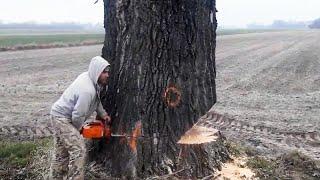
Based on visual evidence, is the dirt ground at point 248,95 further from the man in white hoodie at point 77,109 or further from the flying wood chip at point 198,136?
the man in white hoodie at point 77,109

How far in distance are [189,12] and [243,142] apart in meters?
3.80

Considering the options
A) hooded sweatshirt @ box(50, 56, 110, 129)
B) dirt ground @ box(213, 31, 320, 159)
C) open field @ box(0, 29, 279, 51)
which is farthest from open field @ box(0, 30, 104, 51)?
hooded sweatshirt @ box(50, 56, 110, 129)

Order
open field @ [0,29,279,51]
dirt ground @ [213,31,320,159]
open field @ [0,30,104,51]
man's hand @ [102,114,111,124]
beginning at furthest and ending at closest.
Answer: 1. open field @ [0,29,279,51]
2. open field @ [0,30,104,51]
3. dirt ground @ [213,31,320,159]
4. man's hand @ [102,114,111,124]

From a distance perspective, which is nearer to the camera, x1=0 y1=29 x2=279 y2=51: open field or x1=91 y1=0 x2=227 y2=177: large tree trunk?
x1=91 y1=0 x2=227 y2=177: large tree trunk

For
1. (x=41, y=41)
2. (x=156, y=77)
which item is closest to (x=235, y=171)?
(x=156, y=77)

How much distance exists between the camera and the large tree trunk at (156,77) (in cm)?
467

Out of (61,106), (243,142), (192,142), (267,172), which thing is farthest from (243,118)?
(61,106)

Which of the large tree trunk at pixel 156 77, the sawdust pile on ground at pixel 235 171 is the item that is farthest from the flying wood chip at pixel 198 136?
the sawdust pile on ground at pixel 235 171

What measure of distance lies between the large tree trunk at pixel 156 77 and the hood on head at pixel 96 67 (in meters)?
0.29

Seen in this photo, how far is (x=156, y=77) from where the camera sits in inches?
186

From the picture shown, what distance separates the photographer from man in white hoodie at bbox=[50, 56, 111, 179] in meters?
4.55

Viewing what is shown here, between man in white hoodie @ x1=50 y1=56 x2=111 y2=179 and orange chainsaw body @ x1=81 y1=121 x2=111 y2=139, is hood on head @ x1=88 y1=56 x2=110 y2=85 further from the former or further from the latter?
orange chainsaw body @ x1=81 y1=121 x2=111 y2=139

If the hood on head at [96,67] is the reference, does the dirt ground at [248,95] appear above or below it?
below

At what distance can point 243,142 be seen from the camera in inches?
316
